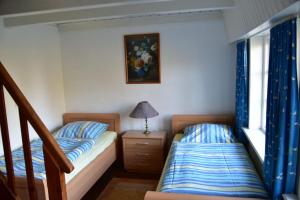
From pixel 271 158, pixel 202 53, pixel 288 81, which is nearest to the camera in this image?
pixel 288 81

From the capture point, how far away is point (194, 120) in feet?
12.0

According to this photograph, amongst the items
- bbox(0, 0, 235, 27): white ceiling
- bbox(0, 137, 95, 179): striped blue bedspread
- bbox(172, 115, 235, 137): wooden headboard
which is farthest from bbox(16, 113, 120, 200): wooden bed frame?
bbox(0, 0, 235, 27): white ceiling

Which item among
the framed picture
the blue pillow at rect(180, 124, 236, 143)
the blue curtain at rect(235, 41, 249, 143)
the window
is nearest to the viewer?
the window

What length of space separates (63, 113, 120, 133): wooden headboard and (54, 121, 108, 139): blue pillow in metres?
0.24

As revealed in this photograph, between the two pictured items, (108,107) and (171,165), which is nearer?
(171,165)

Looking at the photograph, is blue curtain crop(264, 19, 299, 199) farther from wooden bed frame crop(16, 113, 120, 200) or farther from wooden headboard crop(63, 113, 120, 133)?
wooden headboard crop(63, 113, 120, 133)

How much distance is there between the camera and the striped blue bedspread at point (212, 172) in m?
1.99

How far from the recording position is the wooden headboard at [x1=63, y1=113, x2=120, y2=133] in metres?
3.89

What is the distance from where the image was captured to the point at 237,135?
3289 millimetres

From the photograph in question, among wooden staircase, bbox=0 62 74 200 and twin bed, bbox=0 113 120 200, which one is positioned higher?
wooden staircase, bbox=0 62 74 200

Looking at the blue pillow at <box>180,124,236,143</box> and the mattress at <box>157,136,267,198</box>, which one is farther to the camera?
the blue pillow at <box>180,124,236,143</box>

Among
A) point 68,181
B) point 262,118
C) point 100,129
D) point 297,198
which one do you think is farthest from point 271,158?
point 100,129

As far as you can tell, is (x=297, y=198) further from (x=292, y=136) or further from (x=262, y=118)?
(x=262, y=118)

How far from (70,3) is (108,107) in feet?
6.51
